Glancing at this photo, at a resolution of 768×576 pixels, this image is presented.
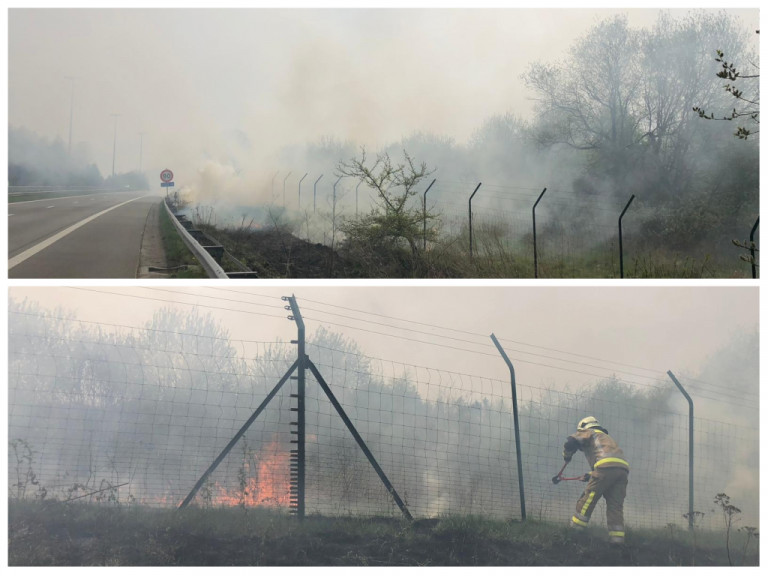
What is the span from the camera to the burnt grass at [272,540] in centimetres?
670

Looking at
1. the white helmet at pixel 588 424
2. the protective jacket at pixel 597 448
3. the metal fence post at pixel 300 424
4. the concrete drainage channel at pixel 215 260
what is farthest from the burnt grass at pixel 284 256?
the protective jacket at pixel 597 448

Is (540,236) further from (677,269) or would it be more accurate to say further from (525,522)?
(525,522)

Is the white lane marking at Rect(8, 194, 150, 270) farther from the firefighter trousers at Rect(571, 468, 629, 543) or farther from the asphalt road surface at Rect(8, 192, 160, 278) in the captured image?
the firefighter trousers at Rect(571, 468, 629, 543)

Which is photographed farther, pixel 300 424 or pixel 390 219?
pixel 390 219

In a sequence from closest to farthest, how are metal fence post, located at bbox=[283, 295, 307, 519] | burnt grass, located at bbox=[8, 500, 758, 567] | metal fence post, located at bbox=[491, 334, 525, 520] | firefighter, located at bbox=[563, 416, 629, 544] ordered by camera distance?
burnt grass, located at bbox=[8, 500, 758, 567]
metal fence post, located at bbox=[283, 295, 307, 519]
firefighter, located at bbox=[563, 416, 629, 544]
metal fence post, located at bbox=[491, 334, 525, 520]

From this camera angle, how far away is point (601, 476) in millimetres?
8672

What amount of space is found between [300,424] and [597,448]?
380 centimetres

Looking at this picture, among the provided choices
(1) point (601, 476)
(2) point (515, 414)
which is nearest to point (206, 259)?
(2) point (515, 414)

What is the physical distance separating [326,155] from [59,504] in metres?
15.3

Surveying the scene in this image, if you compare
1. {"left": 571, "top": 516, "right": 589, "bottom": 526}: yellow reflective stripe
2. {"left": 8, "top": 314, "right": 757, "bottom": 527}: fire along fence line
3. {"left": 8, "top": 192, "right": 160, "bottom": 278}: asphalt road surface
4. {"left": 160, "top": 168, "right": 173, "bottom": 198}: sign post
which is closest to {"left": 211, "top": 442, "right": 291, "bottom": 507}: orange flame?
{"left": 8, "top": 314, "right": 757, "bottom": 527}: fire along fence line

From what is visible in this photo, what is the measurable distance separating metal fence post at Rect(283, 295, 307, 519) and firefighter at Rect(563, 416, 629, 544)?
130 inches

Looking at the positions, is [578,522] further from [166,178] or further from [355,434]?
[166,178]

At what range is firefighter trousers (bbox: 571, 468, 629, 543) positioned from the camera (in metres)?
8.44

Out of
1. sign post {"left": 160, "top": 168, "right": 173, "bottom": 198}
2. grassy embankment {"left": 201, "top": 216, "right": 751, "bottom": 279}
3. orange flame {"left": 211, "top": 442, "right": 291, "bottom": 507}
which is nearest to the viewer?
orange flame {"left": 211, "top": 442, "right": 291, "bottom": 507}
